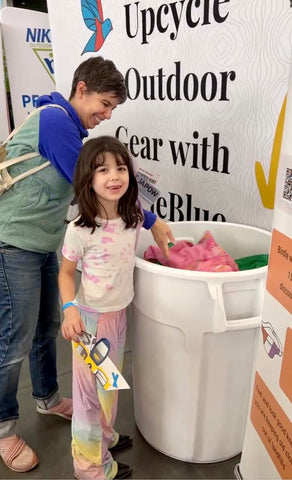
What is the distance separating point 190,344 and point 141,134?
108 cm

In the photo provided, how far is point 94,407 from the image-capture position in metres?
1.11

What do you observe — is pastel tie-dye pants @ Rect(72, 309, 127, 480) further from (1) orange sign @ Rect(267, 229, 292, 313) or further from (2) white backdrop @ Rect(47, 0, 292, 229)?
(2) white backdrop @ Rect(47, 0, 292, 229)

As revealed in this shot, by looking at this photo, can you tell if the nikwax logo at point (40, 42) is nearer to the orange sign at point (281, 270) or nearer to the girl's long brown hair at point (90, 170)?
the girl's long brown hair at point (90, 170)

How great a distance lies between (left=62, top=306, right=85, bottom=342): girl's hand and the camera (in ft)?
3.22

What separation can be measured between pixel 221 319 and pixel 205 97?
2.85 ft

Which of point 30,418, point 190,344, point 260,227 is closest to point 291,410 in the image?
point 190,344

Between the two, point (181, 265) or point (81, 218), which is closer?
point (81, 218)

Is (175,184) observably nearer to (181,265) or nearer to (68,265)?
(181,265)

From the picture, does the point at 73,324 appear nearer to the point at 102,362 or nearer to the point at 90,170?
the point at 102,362

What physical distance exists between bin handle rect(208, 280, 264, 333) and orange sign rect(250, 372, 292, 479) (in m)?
0.22

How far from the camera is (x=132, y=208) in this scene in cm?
105

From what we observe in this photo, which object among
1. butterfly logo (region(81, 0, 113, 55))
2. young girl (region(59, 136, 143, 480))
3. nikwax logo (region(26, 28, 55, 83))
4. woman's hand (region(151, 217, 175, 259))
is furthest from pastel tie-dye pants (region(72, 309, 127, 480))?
nikwax logo (region(26, 28, 55, 83))

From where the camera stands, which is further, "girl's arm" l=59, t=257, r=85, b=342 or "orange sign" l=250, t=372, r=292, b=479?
"girl's arm" l=59, t=257, r=85, b=342

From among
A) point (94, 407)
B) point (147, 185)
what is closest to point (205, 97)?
point (147, 185)
